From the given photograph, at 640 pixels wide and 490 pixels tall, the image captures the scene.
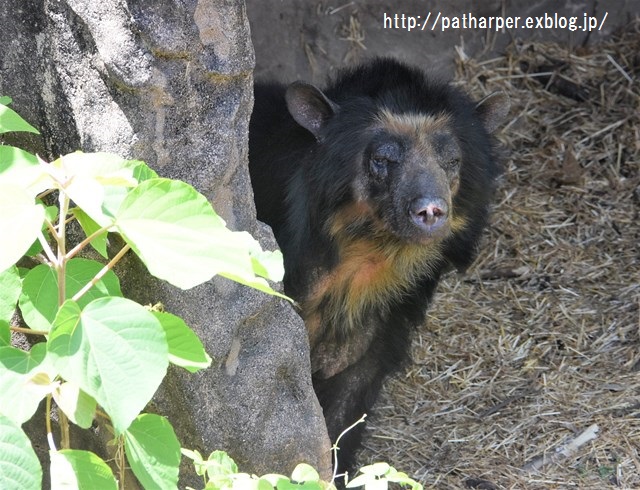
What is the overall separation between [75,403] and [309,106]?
270 centimetres

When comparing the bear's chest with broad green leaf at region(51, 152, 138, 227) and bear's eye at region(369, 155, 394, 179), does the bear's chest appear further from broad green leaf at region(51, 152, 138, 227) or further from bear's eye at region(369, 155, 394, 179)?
broad green leaf at region(51, 152, 138, 227)

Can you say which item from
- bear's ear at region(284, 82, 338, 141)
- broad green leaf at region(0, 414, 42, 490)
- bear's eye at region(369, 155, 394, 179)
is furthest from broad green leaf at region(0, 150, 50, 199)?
bear's eye at region(369, 155, 394, 179)

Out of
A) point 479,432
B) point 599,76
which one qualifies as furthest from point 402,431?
point 599,76

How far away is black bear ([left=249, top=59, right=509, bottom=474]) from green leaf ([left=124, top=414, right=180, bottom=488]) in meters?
2.19

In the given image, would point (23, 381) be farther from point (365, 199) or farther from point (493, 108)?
point (493, 108)

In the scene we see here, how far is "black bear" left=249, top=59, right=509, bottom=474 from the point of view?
15.4 ft

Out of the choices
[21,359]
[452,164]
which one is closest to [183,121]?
[21,359]

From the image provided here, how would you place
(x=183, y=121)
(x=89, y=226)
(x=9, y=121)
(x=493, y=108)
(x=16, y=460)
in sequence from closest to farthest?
(x=16, y=460) < (x=9, y=121) < (x=89, y=226) < (x=183, y=121) < (x=493, y=108)

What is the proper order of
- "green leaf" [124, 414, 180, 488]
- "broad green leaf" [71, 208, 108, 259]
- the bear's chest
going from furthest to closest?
the bear's chest → "broad green leaf" [71, 208, 108, 259] → "green leaf" [124, 414, 180, 488]

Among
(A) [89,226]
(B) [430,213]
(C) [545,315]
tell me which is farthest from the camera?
(C) [545,315]

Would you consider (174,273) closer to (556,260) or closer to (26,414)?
(26,414)

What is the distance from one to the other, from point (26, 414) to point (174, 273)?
0.49 m

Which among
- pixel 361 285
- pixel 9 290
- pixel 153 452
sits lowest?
pixel 361 285

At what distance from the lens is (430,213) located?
14.3 ft
